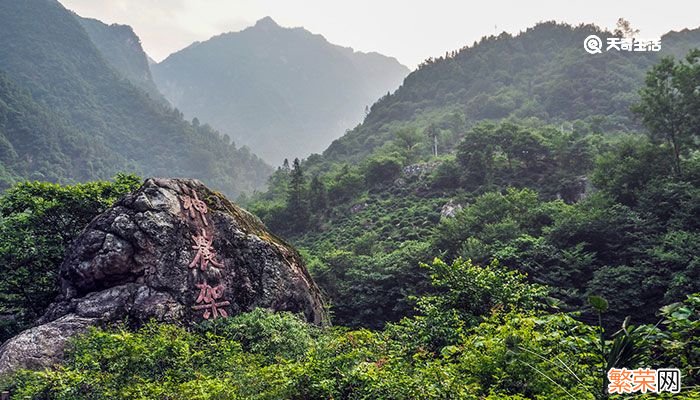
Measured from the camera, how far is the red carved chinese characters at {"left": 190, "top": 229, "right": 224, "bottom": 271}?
11.0 m

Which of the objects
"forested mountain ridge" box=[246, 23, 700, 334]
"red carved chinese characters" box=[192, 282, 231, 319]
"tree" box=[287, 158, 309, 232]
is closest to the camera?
"red carved chinese characters" box=[192, 282, 231, 319]

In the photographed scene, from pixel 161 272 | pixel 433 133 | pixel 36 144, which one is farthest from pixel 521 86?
pixel 36 144

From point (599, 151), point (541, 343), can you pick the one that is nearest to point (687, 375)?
point (541, 343)

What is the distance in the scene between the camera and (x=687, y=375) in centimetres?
424

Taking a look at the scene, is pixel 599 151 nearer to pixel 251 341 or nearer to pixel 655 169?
pixel 655 169

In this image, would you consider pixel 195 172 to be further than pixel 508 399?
Yes

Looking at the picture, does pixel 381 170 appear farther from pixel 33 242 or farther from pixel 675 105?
pixel 33 242

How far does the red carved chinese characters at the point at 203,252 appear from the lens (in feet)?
36.0

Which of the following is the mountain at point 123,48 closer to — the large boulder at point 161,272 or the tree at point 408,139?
the tree at point 408,139

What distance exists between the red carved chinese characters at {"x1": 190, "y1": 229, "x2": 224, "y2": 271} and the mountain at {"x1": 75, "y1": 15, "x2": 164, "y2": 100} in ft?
436

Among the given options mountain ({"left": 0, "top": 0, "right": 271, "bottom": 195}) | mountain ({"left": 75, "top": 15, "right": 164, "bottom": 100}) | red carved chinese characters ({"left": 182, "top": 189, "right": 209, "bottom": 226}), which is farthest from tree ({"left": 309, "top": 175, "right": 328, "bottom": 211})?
mountain ({"left": 75, "top": 15, "right": 164, "bottom": 100})

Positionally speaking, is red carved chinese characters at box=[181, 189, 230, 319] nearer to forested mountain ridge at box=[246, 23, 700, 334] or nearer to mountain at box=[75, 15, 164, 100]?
forested mountain ridge at box=[246, 23, 700, 334]

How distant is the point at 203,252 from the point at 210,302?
1.32 m

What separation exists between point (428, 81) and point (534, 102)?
23.0 m
